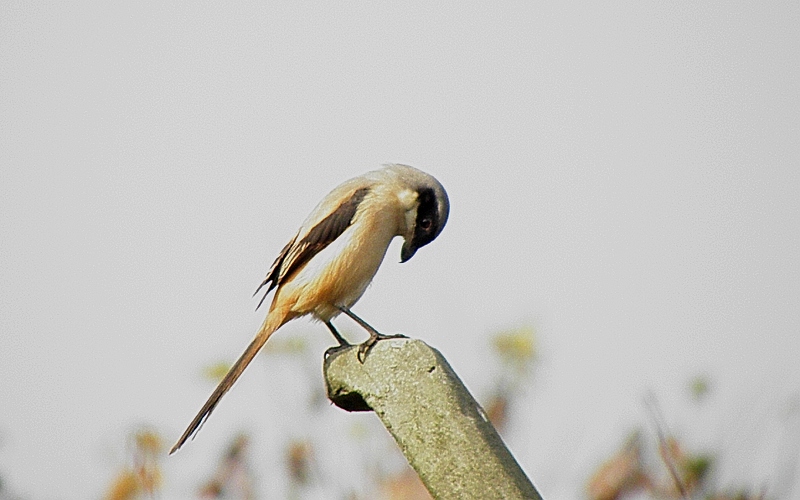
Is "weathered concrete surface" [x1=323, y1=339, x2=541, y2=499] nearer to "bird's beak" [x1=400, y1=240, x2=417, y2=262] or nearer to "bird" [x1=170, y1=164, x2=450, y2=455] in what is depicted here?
"bird" [x1=170, y1=164, x2=450, y2=455]

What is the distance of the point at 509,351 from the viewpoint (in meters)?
5.02

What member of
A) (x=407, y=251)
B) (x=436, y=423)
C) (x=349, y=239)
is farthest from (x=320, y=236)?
(x=436, y=423)

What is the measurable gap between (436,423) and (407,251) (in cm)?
251

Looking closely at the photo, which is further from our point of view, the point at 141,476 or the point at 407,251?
the point at 407,251

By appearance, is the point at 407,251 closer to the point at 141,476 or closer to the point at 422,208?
the point at 422,208

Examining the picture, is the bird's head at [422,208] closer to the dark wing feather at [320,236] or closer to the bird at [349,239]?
the bird at [349,239]

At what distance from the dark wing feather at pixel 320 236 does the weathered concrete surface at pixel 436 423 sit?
2069mm

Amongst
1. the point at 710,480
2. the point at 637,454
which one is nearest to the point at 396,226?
the point at 637,454

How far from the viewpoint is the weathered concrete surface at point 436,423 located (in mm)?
2262

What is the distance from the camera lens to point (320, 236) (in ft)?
15.6

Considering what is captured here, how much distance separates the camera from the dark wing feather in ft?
15.5

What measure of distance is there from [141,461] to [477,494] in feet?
Result: 3.98

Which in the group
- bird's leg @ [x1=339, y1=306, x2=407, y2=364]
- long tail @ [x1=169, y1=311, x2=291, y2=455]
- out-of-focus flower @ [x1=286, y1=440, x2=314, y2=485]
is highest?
bird's leg @ [x1=339, y1=306, x2=407, y2=364]

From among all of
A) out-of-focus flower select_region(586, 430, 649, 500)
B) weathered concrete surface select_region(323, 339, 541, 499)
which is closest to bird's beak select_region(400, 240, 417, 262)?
out-of-focus flower select_region(586, 430, 649, 500)
